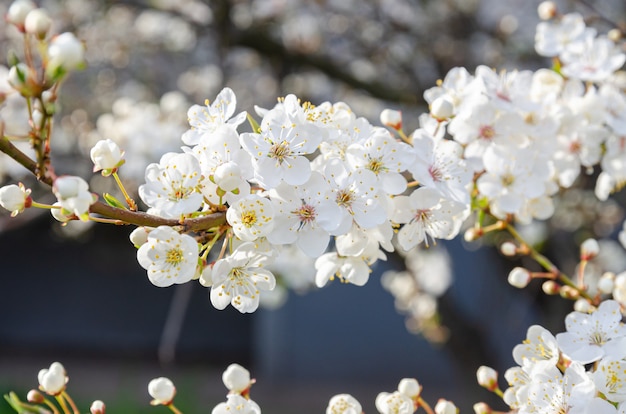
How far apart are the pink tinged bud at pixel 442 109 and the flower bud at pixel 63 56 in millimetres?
631

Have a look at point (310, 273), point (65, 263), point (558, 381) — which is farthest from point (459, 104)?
point (65, 263)

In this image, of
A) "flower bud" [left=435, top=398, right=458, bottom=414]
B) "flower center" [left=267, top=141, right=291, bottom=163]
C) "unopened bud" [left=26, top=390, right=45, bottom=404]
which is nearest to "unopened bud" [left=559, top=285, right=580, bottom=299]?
"flower bud" [left=435, top=398, right=458, bottom=414]

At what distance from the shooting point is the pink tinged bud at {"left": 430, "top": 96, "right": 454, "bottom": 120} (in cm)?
116

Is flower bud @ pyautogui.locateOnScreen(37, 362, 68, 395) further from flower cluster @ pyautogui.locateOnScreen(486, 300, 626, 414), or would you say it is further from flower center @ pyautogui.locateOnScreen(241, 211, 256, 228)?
flower cluster @ pyautogui.locateOnScreen(486, 300, 626, 414)

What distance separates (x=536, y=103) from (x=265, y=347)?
256 inches

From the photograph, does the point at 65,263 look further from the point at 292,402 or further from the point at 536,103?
the point at 536,103

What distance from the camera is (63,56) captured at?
738mm

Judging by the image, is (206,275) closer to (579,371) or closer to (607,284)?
(579,371)

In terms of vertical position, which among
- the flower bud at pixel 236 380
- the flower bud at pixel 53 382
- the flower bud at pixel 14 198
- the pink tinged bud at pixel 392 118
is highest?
the pink tinged bud at pixel 392 118

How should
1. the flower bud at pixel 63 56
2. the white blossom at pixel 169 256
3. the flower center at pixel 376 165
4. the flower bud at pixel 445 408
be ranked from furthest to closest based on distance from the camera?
the flower bud at pixel 445 408
the flower center at pixel 376 165
the white blossom at pixel 169 256
the flower bud at pixel 63 56

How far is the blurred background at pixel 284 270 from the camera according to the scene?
3.42 metres

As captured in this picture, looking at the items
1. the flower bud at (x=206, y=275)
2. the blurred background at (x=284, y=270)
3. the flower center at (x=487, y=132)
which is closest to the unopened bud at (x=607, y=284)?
the flower center at (x=487, y=132)

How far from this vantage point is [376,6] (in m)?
4.05

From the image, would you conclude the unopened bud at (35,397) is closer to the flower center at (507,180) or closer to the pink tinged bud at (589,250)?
the flower center at (507,180)
